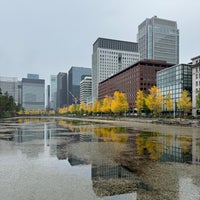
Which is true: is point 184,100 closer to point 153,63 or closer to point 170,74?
point 170,74

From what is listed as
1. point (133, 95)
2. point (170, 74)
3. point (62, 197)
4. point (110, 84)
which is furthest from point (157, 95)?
→ point (110, 84)

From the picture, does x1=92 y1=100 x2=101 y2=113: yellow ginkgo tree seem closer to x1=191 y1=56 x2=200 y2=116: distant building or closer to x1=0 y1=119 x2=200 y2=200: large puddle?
x1=191 y1=56 x2=200 y2=116: distant building

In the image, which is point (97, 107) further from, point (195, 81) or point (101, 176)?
point (101, 176)

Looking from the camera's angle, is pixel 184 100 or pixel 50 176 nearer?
pixel 50 176

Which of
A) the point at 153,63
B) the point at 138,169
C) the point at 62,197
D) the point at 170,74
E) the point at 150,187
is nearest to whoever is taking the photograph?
the point at 62,197

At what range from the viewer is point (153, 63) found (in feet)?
470

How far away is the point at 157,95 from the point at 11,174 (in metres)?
74.0

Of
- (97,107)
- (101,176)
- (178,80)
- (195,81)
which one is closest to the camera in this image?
(101,176)

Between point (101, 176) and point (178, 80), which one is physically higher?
point (178, 80)

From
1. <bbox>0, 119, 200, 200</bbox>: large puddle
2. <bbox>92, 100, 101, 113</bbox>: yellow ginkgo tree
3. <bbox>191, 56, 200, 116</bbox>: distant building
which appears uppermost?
<bbox>191, 56, 200, 116</bbox>: distant building

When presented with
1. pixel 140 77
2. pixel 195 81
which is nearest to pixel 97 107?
pixel 140 77

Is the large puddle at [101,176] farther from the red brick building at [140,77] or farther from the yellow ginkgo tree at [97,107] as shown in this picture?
the red brick building at [140,77]

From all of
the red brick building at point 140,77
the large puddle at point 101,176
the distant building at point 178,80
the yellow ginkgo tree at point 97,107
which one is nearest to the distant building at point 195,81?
the distant building at point 178,80

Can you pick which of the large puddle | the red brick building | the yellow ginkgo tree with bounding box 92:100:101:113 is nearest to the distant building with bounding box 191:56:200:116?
the red brick building
